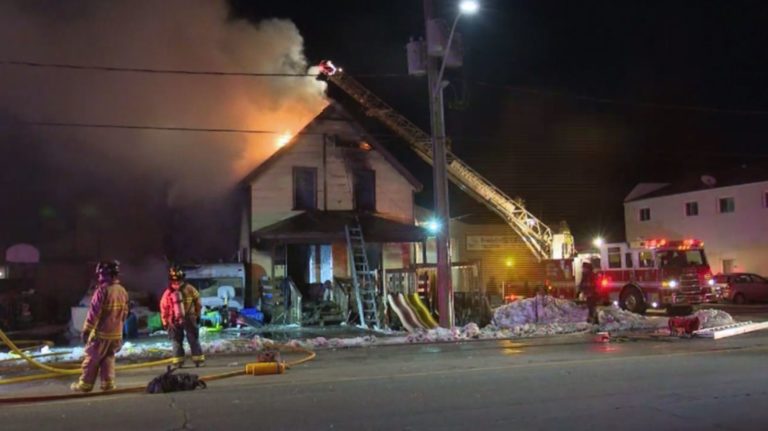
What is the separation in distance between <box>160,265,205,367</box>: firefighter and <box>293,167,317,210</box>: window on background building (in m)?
11.5

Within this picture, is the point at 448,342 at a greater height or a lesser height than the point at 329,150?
lesser

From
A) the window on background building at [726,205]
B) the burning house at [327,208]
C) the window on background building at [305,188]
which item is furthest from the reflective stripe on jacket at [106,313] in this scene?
the window on background building at [726,205]

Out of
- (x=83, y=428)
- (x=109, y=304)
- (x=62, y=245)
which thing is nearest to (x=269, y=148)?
(x=62, y=245)

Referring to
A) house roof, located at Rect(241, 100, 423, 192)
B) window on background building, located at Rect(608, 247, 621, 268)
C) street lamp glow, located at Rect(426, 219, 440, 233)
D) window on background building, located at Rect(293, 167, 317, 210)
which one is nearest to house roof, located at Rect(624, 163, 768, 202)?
window on background building, located at Rect(608, 247, 621, 268)

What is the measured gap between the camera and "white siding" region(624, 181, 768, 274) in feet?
100

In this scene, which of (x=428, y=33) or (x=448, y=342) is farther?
(x=428, y=33)

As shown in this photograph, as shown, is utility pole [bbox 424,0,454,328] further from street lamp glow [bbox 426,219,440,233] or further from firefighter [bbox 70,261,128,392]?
firefighter [bbox 70,261,128,392]

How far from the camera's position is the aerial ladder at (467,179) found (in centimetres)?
2439

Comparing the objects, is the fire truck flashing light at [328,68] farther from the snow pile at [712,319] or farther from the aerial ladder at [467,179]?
the snow pile at [712,319]

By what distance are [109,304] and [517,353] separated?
6823 mm

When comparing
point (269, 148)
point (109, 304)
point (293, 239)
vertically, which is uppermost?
point (269, 148)

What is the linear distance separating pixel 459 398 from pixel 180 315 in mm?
5065

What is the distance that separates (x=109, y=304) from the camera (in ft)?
28.3

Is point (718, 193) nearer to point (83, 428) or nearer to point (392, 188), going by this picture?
point (392, 188)
